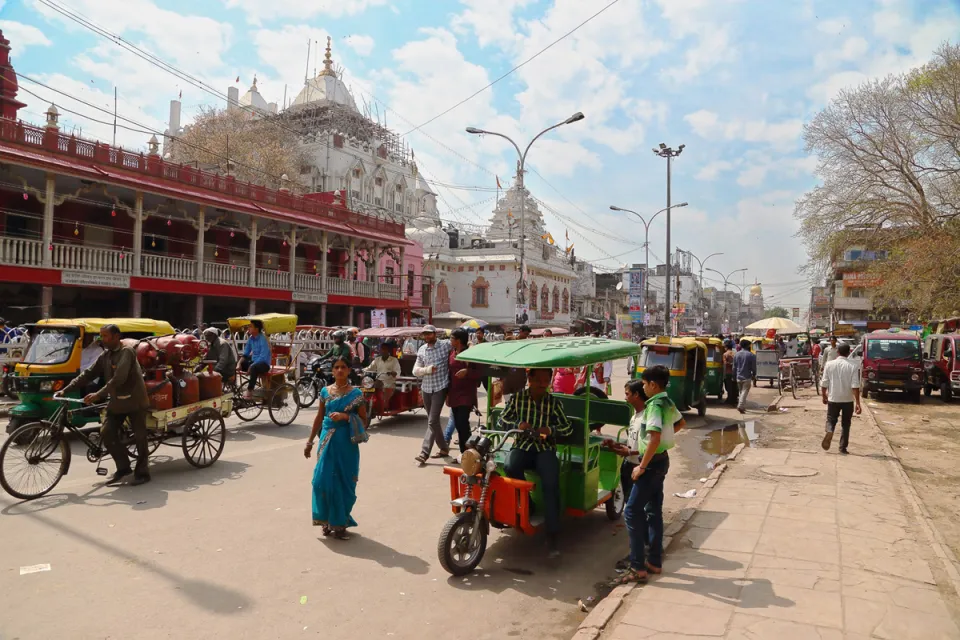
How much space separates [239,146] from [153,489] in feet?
136

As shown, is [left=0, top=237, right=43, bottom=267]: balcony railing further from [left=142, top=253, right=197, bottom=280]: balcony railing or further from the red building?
[left=142, top=253, right=197, bottom=280]: balcony railing

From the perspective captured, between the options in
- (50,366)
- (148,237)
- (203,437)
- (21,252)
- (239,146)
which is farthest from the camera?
(239,146)

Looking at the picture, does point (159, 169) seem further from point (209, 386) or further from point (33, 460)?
point (33, 460)

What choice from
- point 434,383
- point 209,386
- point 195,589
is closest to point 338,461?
point 195,589

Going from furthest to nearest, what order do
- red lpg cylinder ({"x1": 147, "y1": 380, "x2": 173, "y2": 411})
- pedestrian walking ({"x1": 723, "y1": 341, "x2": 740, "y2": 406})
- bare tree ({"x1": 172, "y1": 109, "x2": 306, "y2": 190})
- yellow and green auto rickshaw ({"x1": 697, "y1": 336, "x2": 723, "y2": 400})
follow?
1. bare tree ({"x1": 172, "y1": 109, "x2": 306, "y2": 190})
2. pedestrian walking ({"x1": 723, "y1": 341, "x2": 740, "y2": 406})
3. yellow and green auto rickshaw ({"x1": 697, "y1": 336, "x2": 723, "y2": 400})
4. red lpg cylinder ({"x1": 147, "y1": 380, "x2": 173, "y2": 411})

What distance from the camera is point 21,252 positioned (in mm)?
18062

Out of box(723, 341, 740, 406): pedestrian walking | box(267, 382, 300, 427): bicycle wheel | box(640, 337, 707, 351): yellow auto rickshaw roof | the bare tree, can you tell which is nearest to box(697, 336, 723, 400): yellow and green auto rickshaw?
box(723, 341, 740, 406): pedestrian walking

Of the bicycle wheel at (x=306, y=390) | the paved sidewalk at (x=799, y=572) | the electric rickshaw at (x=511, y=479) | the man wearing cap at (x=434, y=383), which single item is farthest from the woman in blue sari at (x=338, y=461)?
the bicycle wheel at (x=306, y=390)

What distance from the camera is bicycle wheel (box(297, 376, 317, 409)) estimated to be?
44.9ft

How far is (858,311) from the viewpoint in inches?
2365

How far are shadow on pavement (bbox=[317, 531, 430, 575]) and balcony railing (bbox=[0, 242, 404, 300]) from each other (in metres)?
17.6

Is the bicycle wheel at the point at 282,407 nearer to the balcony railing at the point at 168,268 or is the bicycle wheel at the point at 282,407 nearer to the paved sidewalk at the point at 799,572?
the paved sidewalk at the point at 799,572

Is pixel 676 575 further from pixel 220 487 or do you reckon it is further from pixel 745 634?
pixel 220 487

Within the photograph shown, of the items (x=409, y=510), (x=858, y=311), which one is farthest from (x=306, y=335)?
(x=858, y=311)
